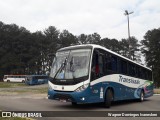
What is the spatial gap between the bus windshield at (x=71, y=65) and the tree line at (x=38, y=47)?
74.8 metres

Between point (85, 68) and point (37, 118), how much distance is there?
13.9 feet

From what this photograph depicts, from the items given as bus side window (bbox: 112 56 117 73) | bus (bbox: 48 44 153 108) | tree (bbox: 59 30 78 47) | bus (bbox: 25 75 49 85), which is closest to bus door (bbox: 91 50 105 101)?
bus (bbox: 48 44 153 108)

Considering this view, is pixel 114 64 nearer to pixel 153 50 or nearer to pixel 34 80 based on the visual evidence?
pixel 34 80

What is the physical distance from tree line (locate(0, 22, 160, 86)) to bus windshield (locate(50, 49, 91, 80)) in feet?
245

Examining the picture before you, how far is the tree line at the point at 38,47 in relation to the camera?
98.1 metres

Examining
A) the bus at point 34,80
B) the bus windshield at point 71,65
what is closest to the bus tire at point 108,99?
the bus windshield at point 71,65

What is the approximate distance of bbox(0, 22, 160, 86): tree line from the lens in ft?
322

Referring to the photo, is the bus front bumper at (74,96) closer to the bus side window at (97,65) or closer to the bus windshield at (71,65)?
the bus windshield at (71,65)

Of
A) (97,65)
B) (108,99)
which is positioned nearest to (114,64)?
(108,99)

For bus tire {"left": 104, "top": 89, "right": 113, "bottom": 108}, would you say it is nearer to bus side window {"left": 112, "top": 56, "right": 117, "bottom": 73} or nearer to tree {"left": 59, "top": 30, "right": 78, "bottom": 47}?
bus side window {"left": 112, "top": 56, "right": 117, "bottom": 73}

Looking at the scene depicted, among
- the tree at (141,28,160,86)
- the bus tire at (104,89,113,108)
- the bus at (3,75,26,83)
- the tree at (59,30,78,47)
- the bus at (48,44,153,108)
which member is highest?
the tree at (59,30,78,47)

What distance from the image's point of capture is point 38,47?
377 feet

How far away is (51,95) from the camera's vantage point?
49.3 ft

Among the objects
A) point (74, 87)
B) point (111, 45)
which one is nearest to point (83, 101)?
point (74, 87)
